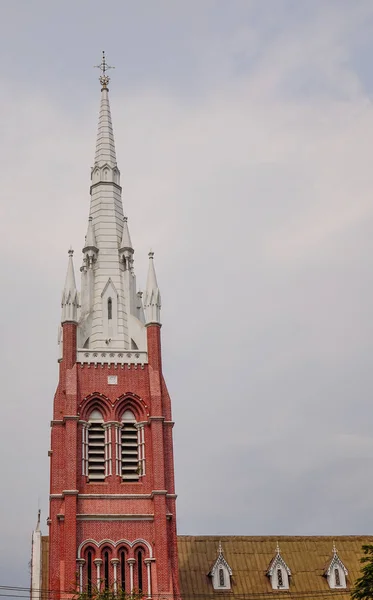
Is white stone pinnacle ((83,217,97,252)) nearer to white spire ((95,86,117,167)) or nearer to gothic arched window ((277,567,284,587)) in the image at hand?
white spire ((95,86,117,167))

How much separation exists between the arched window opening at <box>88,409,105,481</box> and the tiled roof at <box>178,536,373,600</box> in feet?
33.9

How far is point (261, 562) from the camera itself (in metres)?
69.8

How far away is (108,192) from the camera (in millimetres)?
73000

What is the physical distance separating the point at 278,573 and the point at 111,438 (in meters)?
15.4

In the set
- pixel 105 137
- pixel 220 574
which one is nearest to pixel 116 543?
pixel 220 574

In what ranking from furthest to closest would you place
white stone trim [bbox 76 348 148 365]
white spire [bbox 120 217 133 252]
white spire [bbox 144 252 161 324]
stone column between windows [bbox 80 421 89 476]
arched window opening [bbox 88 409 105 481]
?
white spire [bbox 120 217 133 252], white spire [bbox 144 252 161 324], white stone trim [bbox 76 348 148 365], arched window opening [bbox 88 409 105 481], stone column between windows [bbox 80 421 89 476]

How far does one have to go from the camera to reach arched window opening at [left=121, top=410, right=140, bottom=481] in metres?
62.4

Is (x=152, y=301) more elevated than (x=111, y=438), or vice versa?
(x=152, y=301)

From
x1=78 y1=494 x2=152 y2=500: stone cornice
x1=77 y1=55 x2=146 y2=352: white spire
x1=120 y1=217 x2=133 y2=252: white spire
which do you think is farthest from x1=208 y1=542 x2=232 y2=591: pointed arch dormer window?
x1=120 y1=217 x2=133 y2=252: white spire

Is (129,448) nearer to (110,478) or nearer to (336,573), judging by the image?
(110,478)

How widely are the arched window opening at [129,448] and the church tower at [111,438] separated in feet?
0.20

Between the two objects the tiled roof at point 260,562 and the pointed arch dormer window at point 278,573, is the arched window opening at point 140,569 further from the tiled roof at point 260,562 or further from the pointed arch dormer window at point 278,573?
the pointed arch dormer window at point 278,573

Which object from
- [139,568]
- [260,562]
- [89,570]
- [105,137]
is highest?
[105,137]

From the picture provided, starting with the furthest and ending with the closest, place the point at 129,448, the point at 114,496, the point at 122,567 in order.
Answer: the point at 129,448 → the point at 114,496 → the point at 122,567
